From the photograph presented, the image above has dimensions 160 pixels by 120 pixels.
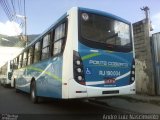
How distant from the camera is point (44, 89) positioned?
32.6 ft

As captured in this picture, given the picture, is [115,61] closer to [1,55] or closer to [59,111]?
[59,111]

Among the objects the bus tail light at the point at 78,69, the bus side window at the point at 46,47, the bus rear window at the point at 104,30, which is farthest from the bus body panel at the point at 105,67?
the bus side window at the point at 46,47

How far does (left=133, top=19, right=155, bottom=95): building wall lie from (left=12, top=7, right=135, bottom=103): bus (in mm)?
4001

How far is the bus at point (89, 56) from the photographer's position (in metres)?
7.85

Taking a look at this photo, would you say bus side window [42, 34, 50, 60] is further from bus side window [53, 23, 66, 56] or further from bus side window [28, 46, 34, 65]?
bus side window [28, 46, 34, 65]

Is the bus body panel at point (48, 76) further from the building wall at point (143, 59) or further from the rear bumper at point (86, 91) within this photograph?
the building wall at point (143, 59)

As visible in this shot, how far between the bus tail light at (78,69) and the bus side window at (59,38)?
68 centimetres

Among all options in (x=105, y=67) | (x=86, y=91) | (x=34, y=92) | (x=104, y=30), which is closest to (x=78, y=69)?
(x=86, y=91)

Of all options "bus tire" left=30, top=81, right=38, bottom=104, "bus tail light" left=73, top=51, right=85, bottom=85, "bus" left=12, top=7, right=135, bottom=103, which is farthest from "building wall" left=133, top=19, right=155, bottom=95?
"bus tail light" left=73, top=51, right=85, bottom=85

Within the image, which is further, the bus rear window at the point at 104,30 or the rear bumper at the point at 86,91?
the bus rear window at the point at 104,30

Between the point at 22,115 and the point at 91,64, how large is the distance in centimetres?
275

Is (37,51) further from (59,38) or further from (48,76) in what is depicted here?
(59,38)

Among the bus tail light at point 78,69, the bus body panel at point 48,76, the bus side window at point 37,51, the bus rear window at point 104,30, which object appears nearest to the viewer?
the bus tail light at point 78,69

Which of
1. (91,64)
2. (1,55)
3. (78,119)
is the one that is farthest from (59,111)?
(1,55)
